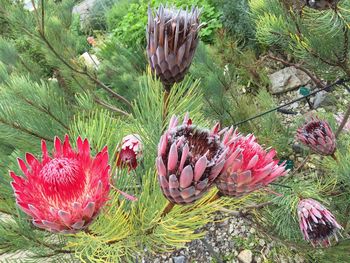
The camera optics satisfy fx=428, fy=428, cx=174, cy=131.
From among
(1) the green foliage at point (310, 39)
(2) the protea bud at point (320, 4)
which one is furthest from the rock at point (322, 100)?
(2) the protea bud at point (320, 4)

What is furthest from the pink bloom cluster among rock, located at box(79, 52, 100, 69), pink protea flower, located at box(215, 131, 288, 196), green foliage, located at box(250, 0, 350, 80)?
rock, located at box(79, 52, 100, 69)

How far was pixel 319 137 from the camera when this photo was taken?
104cm

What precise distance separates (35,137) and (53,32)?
51 cm

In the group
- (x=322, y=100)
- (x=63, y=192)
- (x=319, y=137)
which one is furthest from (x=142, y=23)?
(x=63, y=192)

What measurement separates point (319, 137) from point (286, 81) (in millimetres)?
1387

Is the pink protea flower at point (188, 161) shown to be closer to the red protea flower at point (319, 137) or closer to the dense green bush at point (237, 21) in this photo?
the red protea flower at point (319, 137)

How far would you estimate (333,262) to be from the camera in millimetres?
1161

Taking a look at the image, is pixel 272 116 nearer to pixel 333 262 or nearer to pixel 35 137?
pixel 333 262

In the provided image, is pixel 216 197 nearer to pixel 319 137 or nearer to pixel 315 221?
pixel 315 221

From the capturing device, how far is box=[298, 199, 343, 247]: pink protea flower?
86 cm

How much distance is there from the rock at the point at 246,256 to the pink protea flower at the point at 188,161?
4.26ft

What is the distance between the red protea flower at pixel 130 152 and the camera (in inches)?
26.5

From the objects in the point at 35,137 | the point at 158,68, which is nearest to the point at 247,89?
the point at 35,137

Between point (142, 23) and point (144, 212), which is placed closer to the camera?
point (144, 212)
